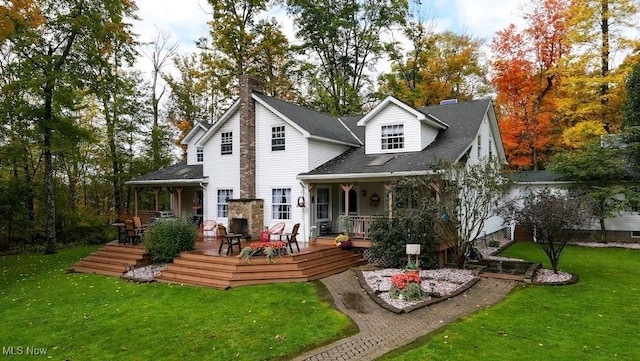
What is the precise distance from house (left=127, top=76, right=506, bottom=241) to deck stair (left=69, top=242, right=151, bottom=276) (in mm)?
4112

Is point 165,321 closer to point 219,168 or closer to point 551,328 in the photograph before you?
point 551,328

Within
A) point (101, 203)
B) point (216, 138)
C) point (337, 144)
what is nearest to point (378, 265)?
point (337, 144)

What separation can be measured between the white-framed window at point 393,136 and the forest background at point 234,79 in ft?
36.4

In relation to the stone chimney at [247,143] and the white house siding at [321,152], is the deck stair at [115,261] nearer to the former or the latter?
the stone chimney at [247,143]

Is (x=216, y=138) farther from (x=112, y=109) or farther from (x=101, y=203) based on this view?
(x=101, y=203)

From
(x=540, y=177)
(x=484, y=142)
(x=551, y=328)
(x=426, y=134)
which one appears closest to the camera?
(x=551, y=328)

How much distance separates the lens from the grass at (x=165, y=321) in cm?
764

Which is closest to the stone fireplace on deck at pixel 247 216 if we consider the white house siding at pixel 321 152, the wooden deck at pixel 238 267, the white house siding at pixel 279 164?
the white house siding at pixel 279 164

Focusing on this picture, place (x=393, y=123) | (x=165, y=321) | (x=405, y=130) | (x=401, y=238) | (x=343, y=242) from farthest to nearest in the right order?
(x=393, y=123) → (x=405, y=130) → (x=343, y=242) → (x=401, y=238) → (x=165, y=321)

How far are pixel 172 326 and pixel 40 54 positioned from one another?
16.5 metres

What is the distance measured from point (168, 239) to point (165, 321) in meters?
6.22

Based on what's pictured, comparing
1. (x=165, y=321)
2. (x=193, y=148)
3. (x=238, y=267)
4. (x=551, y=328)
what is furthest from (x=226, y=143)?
(x=551, y=328)

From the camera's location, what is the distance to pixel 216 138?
65.3 ft

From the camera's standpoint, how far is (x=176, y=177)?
22.0 meters
